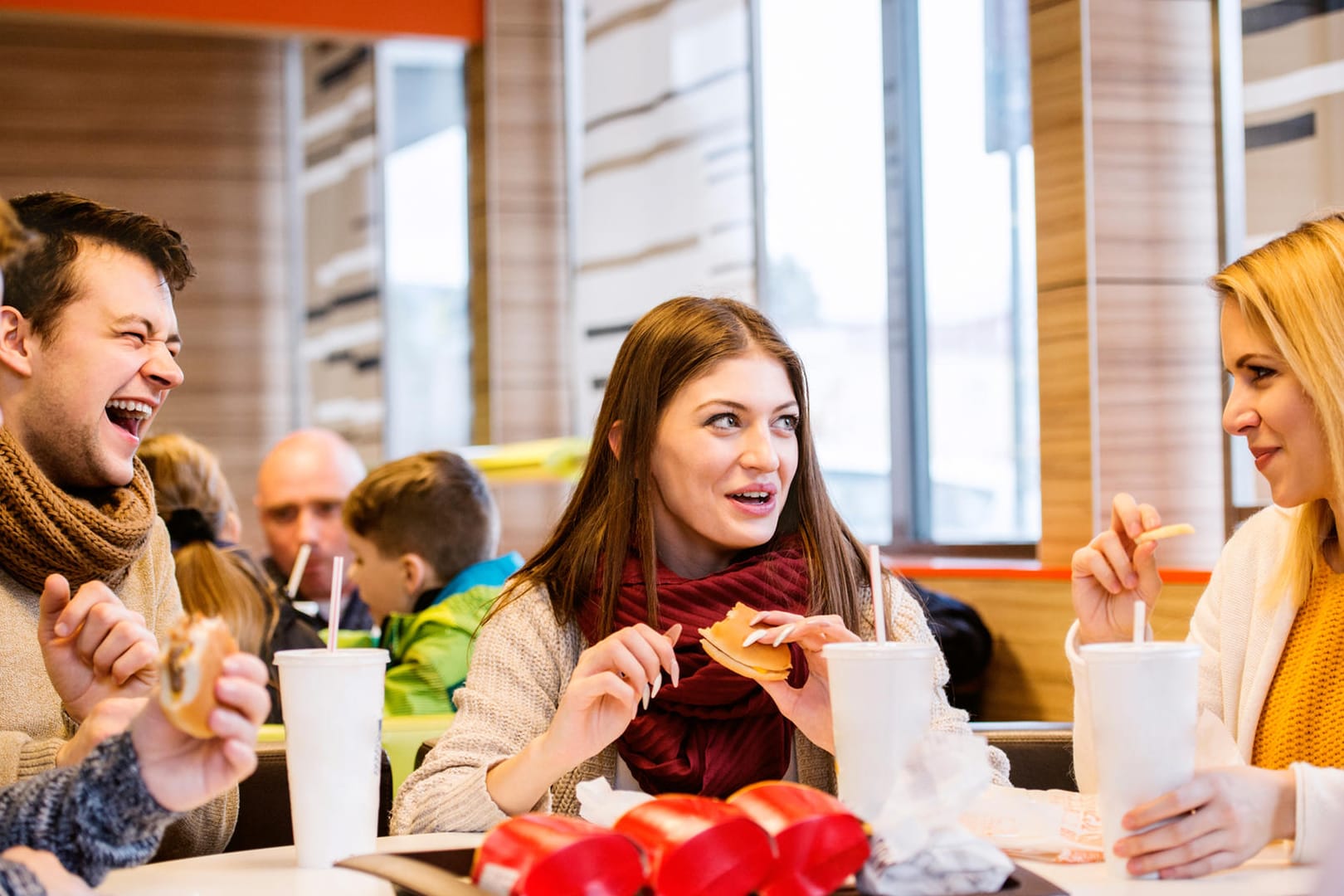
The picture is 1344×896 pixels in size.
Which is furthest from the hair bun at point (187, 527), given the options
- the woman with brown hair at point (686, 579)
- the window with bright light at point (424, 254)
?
the window with bright light at point (424, 254)

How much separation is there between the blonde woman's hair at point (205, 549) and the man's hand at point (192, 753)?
1824mm

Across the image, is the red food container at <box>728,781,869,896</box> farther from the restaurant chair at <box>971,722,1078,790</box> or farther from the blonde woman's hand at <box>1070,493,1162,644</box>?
the restaurant chair at <box>971,722,1078,790</box>

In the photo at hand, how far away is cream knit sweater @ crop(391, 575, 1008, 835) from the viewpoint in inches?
72.8

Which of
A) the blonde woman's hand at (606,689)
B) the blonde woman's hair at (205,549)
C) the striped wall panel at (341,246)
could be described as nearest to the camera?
the blonde woman's hand at (606,689)

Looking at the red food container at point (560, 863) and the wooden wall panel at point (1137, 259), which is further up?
the wooden wall panel at point (1137, 259)

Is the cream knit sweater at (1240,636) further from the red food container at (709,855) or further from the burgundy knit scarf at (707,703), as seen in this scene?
the red food container at (709,855)

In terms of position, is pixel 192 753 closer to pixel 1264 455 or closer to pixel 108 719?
pixel 108 719

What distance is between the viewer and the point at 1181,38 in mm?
3596

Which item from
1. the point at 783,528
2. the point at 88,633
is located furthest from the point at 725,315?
the point at 88,633

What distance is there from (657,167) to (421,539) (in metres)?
2.68

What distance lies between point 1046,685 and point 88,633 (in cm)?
240

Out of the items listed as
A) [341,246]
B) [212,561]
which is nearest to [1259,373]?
[212,561]

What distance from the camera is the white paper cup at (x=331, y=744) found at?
4.82ft

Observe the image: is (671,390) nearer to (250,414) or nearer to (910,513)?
(910,513)
